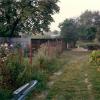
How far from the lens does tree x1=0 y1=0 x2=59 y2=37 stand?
45.2 m

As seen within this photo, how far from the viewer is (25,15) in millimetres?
45094

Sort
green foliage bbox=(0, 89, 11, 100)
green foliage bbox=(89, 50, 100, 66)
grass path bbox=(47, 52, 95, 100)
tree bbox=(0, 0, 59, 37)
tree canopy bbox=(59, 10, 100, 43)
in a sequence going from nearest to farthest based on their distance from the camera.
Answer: green foliage bbox=(0, 89, 11, 100) < grass path bbox=(47, 52, 95, 100) < green foliage bbox=(89, 50, 100, 66) < tree bbox=(0, 0, 59, 37) < tree canopy bbox=(59, 10, 100, 43)

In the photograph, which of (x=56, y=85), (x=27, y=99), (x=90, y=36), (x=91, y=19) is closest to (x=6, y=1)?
(x=90, y=36)

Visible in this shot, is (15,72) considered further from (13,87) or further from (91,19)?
(91,19)

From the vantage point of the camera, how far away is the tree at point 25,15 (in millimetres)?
45250

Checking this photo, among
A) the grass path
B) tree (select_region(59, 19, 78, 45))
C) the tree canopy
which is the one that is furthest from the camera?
the tree canopy

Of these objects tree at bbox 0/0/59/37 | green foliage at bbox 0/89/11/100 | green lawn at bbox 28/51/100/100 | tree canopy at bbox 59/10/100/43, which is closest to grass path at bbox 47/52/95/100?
green lawn at bbox 28/51/100/100

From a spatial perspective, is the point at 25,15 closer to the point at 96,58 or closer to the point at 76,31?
the point at 96,58

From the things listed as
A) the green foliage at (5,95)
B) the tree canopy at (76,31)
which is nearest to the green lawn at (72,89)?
the green foliage at (5,95)

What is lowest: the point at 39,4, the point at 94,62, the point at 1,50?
the point at 94,62

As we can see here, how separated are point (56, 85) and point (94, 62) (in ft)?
37.1

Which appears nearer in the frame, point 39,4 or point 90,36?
point 39,4

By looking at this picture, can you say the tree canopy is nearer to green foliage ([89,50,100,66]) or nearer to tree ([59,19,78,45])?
tree ([59,19,78,45])

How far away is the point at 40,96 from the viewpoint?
1207 centimetres
